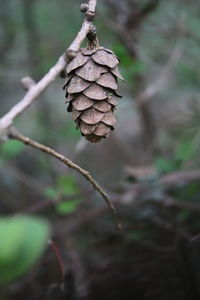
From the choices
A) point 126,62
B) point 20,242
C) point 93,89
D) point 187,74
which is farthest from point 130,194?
point 20,242

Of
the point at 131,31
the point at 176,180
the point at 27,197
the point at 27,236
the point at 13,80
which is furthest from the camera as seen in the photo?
the point at 13,80

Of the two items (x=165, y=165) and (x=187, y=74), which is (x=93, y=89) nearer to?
(x=165, y=165)

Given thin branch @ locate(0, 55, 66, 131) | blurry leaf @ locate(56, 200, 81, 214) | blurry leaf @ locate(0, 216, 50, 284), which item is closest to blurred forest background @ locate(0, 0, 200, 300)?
blurry leaf @ locate(56, 200, 81, 214)

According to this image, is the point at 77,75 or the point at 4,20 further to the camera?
the point at 4,20

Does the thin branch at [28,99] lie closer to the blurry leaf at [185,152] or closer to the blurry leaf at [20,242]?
the blurry leaf at [20,242]

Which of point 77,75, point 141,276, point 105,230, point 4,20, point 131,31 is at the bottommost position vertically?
point 141,276

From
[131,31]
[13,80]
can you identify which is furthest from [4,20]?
[131,31]

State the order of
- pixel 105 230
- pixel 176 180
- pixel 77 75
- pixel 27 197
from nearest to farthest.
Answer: pixel 77 75 → pixel 176 180 → pixel 105 230 → pixel 27 197

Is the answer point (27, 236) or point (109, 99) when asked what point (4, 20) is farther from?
point (27, 236)
